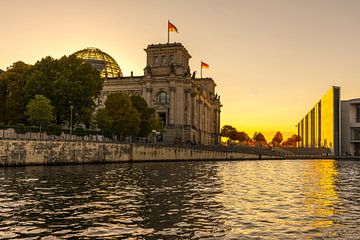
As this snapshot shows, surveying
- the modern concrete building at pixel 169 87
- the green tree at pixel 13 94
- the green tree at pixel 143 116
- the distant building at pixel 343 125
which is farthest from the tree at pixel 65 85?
the distant building at pixel 343 125

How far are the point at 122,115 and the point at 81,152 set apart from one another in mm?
20551

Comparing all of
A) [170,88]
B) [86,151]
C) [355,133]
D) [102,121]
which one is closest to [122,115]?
[102,121]

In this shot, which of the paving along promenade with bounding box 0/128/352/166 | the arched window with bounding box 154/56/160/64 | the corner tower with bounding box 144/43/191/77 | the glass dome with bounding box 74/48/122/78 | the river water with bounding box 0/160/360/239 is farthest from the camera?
the glass dome with bounding box 74/48/122/78

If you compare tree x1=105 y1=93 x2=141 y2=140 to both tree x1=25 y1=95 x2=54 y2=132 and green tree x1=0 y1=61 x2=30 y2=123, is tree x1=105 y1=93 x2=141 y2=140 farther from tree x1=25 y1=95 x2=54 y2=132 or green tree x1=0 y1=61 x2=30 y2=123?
tree x1=25 y1=95 x2=54 y2=132

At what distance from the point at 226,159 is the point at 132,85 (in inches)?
1721

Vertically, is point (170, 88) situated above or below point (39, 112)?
above

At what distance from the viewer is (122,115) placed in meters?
90.5

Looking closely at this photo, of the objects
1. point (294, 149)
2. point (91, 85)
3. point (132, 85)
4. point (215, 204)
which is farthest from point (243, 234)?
point (294, 149)

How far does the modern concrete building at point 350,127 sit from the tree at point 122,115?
92610mm

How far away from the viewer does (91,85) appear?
8044 centimetres

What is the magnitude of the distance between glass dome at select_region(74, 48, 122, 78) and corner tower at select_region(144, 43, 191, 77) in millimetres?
18389

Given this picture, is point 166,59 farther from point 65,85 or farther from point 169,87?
point 65,85

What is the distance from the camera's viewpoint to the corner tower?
463 feet

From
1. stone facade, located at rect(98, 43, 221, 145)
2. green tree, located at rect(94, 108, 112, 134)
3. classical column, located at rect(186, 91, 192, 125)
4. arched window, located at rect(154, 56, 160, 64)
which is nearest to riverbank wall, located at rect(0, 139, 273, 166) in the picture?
green tree, located at rect(94, 108, 112, 134)
